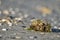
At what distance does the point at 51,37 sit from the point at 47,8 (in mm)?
3801

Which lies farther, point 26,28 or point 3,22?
point 3,22

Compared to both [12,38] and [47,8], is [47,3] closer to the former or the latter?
[47,8]

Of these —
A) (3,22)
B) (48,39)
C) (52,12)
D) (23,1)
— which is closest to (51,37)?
(48,39)

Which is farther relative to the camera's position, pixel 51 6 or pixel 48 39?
pixel 51 6

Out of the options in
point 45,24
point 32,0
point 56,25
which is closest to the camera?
point 45,24

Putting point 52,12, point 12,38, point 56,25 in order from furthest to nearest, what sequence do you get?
point 52,12 → point 56,25 → point 12,38

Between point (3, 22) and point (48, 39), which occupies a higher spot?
point (3, 22)

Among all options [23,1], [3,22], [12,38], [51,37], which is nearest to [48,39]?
[51,37]

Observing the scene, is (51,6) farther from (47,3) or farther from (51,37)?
(51,37)

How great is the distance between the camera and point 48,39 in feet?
17.2

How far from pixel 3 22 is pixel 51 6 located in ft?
9.95

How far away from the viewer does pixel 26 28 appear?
20.1 feet

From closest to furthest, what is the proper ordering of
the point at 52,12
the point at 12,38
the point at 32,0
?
the point at 12,38
the point at 52,12
the point at 32,0

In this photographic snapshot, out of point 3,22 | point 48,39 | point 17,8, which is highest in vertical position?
point 17,8
